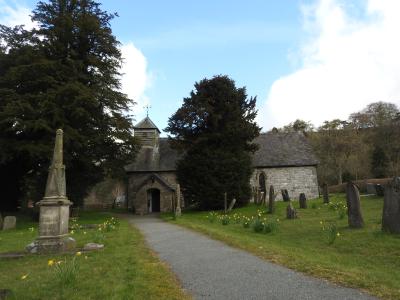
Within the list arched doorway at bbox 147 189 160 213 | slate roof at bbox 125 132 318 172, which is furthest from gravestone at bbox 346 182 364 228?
arched doorway at bbox 147 189 160 213

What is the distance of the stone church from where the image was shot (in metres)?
35.7

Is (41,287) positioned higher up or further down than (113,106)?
further down

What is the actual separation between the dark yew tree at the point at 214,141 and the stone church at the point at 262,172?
4375mm

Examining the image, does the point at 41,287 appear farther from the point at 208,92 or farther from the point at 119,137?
the point at 208,92

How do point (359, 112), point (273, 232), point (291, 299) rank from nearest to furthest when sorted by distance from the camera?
point (291, 299)
point (273, 232)
point (359, 112)

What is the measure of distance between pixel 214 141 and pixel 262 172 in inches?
319

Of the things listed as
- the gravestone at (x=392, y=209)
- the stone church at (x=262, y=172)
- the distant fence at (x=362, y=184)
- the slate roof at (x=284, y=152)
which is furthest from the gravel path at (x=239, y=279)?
the slate roof at (x=284, y=152)

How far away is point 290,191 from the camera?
36.2 metres

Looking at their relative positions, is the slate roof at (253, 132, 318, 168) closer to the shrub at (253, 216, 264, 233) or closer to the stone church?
the stone church

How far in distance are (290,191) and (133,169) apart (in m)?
15.4

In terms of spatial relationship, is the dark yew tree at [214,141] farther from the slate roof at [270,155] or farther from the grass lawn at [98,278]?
the grass lawn at [98,278]

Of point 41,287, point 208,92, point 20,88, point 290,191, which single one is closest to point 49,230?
point 41,287

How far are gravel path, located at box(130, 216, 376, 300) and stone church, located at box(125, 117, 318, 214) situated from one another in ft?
82.7

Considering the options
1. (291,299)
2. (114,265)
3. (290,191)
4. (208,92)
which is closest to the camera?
(291,299)
